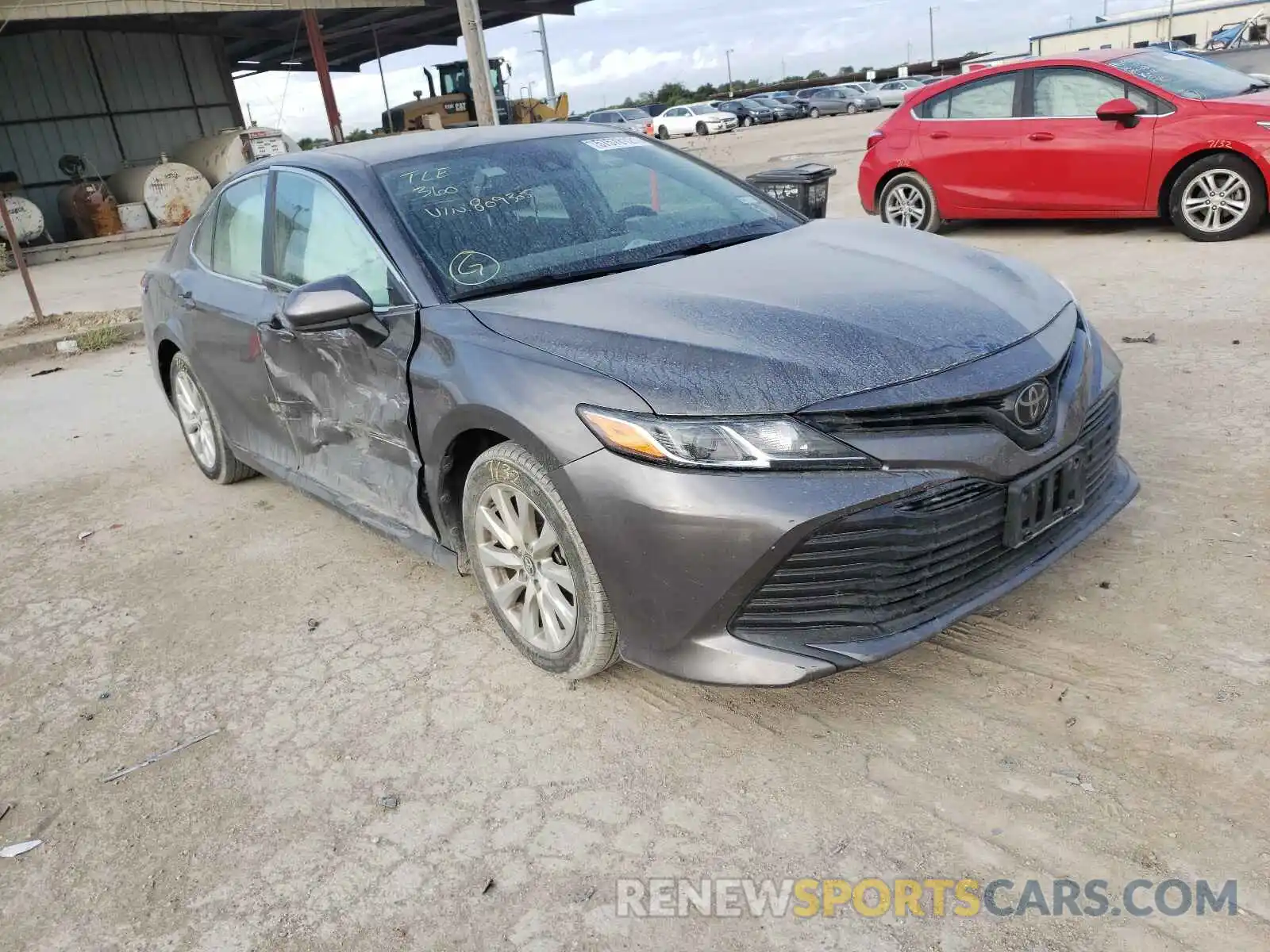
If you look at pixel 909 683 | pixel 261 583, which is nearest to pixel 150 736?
pixel 261 583

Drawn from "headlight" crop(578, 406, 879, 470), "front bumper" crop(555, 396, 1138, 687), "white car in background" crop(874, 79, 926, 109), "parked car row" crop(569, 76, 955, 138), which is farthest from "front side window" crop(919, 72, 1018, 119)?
"white car in background" crop(874, 79, 926, 109)

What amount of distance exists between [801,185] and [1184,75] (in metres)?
4.46

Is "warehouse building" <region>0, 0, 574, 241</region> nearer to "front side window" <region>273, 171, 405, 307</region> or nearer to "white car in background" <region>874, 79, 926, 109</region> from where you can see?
"front side window" <region>273, 171, 405, 307</region>

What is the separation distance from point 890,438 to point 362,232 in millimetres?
1923

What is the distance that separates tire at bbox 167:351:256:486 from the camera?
484cm

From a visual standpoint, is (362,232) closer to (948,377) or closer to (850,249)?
(850,249)

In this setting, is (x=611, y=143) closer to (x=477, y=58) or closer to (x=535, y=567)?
(x=535, y=567)

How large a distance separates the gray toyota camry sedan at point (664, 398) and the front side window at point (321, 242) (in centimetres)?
1

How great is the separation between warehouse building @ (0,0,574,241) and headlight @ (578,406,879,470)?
18222 mm

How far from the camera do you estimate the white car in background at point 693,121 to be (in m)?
40.3

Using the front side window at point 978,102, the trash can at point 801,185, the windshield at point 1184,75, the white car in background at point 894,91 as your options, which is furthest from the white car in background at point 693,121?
the trash can at point 801,185

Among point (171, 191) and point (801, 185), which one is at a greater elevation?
point (171, 191)

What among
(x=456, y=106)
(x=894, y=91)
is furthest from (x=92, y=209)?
(x=894, y=91)

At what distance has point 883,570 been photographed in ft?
7.84
